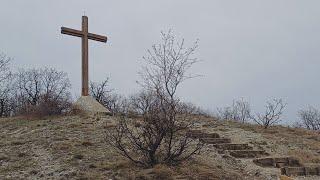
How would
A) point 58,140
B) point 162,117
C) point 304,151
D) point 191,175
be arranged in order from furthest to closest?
point 304,151
point 58,140
point 162,117
point 191,175

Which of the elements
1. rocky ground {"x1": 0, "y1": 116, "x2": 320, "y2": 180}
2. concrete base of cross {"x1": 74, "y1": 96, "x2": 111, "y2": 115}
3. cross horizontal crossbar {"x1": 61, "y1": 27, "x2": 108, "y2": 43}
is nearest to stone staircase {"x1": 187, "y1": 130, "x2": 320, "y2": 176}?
rocky ground {"x1": 0, "y1": 116, "x2": 320, "y2": 180}

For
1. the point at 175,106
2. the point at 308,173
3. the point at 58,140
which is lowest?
the point at 308,173

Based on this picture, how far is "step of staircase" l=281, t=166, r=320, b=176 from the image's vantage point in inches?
453

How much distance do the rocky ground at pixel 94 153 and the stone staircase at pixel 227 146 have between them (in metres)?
0.35

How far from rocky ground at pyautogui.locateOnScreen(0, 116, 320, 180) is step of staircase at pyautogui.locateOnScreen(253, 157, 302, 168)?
12.8 inches

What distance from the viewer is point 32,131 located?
46.5 ft

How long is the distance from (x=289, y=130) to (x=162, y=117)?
32.5 feet

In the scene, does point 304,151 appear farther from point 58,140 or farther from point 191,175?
point 58,140

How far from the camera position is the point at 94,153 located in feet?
36.7

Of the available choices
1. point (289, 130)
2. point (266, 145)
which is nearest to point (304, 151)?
point (266, 145)

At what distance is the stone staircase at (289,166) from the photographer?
38.0 ft

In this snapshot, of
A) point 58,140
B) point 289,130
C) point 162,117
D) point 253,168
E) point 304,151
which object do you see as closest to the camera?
point 162,117

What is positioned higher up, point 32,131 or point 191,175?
point 32,131

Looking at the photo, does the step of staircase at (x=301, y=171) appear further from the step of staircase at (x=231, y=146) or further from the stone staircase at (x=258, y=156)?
the step of staircase at (x=231, y=146)
